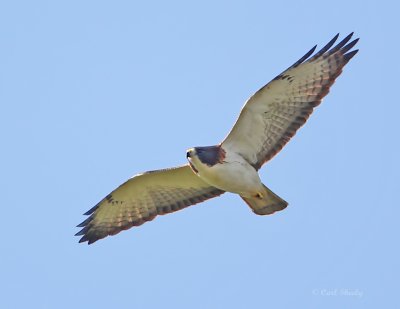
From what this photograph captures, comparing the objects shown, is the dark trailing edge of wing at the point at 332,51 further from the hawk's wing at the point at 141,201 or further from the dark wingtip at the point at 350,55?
the hawk's wing at the point at 141,201

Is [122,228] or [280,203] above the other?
[122,228]

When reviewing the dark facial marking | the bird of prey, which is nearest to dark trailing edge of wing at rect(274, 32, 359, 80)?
the bird of prey

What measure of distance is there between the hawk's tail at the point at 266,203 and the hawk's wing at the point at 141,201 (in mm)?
951

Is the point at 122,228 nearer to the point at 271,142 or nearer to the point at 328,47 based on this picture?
the point at 271,142

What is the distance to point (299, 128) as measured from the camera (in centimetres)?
1571

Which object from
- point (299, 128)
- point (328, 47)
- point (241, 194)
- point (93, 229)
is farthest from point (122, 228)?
point (328, 47)

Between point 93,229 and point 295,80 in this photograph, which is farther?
point 93,229

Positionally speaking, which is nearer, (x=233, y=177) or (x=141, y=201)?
(x=233, y=177)

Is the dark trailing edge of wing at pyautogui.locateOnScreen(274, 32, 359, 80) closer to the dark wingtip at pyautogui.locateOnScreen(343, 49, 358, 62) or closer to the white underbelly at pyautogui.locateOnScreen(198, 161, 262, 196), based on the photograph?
the dark wingtip at pyautogui.locateOnScreen(343, 49, 358, 62)

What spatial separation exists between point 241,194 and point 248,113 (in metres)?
1.26

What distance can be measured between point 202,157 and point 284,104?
5.11ft

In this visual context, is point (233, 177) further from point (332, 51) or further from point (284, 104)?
point (332, 51)

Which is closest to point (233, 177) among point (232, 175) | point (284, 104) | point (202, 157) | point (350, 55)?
point (232, 175)

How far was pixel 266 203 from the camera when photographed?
15852 millimetres
